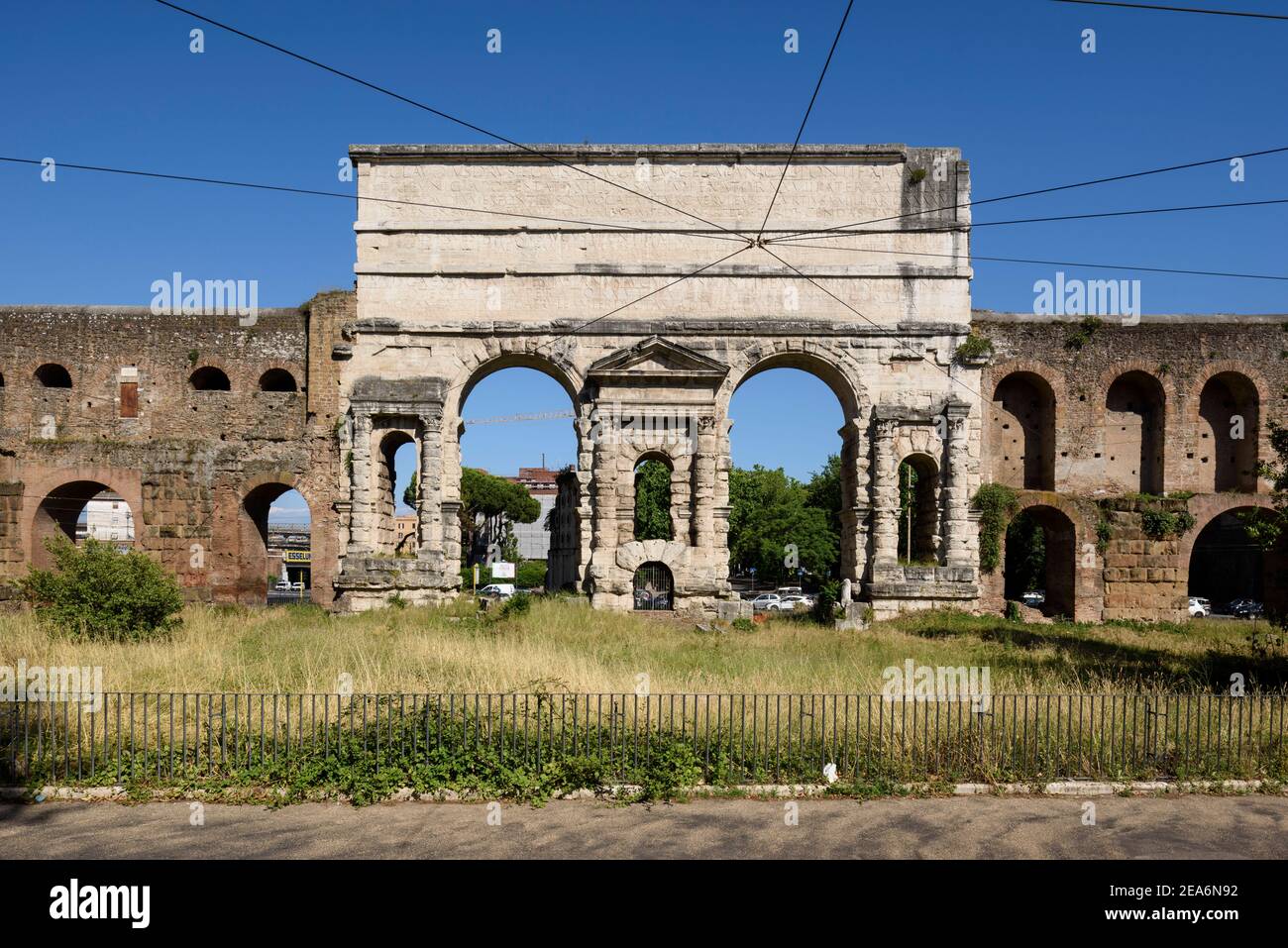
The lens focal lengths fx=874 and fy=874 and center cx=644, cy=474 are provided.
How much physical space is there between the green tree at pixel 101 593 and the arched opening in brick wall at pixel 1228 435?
2445 centimetres

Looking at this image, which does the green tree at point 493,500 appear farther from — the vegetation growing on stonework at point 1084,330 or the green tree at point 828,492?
the vegetation growing on stonework at point 1084,330

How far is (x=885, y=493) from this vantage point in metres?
20.4

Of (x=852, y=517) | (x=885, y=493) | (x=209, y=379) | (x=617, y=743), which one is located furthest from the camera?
(x=209, y=379)

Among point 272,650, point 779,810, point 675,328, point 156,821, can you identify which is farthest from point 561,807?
point 675,328

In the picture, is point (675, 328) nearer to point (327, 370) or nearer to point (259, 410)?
point (327, 370)

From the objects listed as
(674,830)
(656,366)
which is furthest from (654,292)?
(674,830)

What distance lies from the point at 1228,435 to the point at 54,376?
106 feet

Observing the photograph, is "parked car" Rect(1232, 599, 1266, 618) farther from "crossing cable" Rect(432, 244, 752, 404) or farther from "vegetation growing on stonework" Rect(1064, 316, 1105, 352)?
→ "crossing cable" Rect(432, 244, 752, 404)

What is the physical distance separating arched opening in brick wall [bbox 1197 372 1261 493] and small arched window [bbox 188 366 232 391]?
26.2 meters

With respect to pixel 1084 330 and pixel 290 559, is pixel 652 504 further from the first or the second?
pixel 290 559

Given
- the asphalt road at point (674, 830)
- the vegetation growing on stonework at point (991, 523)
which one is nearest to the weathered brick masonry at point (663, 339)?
the vegetation growing on stonework at point (991, 523)

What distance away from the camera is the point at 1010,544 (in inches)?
1521

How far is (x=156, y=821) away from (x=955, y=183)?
65.7 feet

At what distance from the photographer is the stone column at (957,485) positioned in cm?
2041
